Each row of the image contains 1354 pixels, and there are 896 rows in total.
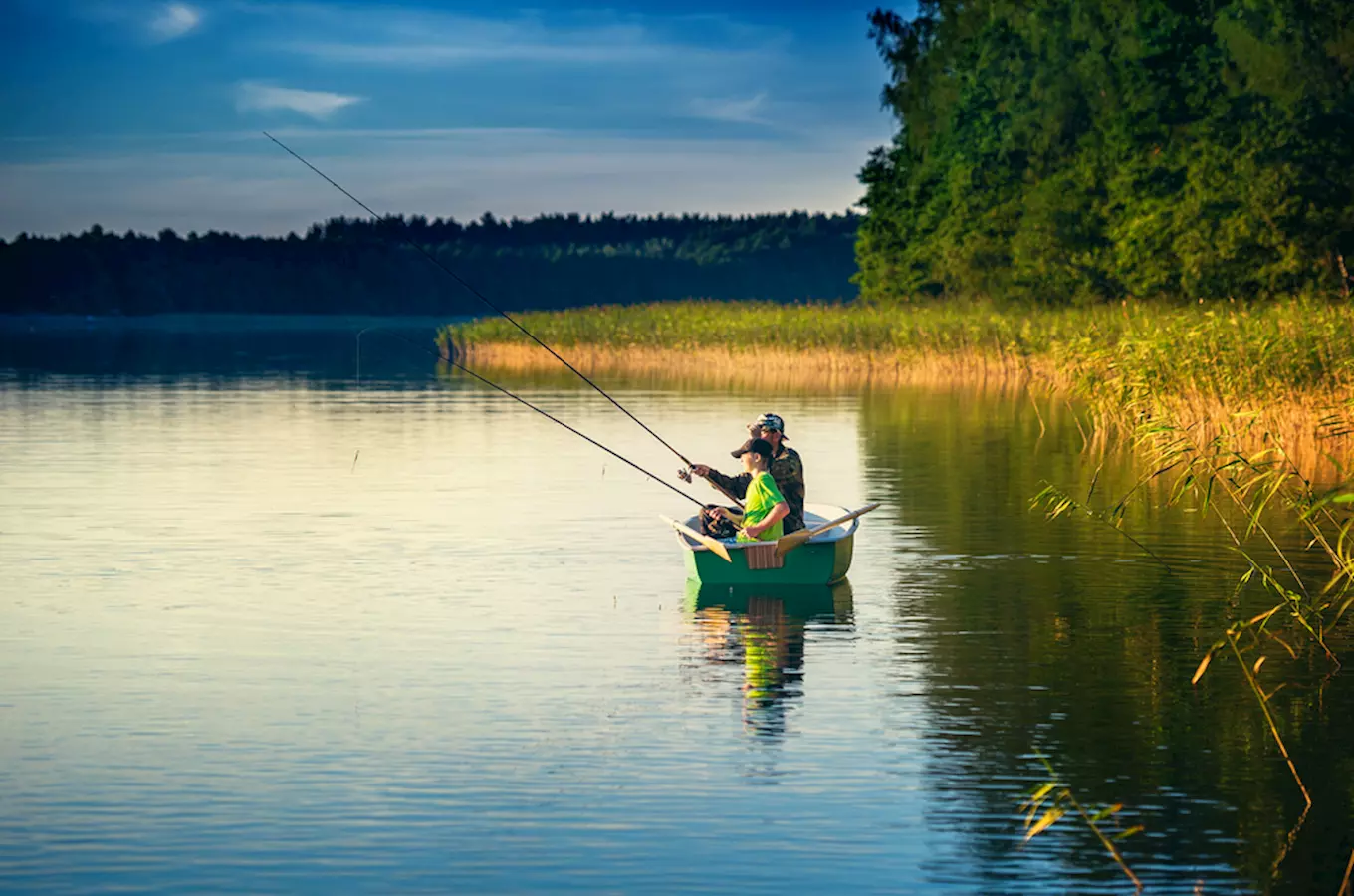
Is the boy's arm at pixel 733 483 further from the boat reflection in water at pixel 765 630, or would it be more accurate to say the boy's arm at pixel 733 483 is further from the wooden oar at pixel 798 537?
the wooden oar at pixel 798 537

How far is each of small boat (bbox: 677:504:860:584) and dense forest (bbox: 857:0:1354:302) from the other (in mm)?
39619

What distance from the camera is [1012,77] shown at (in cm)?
6638

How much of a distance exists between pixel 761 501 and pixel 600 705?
4.48 meters

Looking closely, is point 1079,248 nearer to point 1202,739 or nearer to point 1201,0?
point 1201,0

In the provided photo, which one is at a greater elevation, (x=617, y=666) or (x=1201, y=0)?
(x=1201, y=0)

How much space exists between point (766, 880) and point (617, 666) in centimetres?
484

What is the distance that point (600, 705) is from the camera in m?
11.5

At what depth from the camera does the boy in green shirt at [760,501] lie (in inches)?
617

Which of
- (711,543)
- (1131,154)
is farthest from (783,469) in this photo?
(1131,154)

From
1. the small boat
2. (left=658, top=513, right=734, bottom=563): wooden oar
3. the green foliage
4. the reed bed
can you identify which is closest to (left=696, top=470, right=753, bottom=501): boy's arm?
the small boat

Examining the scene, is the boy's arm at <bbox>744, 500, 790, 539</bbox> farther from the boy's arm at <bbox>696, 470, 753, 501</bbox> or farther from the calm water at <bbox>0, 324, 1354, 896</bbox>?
the boy's arm at <bbox>696, 470, 753, 501</bbox>

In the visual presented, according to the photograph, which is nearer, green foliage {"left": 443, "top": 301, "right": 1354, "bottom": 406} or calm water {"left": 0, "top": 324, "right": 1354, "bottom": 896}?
calm water {"left": 0, "top": 324, "right": 1354, "bottom": 896}

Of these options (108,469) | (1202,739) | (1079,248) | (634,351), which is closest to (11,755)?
(1202,739)

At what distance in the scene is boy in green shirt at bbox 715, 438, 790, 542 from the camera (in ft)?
51.4
